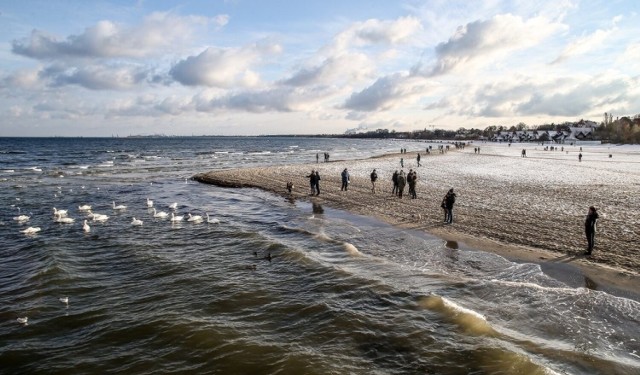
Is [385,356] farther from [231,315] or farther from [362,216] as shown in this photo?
[362,216]

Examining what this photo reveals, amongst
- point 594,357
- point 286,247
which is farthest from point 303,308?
point 594,357

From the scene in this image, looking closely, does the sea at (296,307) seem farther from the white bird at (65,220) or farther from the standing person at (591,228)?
the white bird at (65,220)

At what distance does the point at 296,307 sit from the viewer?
11.2 metres

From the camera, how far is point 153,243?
17.5m

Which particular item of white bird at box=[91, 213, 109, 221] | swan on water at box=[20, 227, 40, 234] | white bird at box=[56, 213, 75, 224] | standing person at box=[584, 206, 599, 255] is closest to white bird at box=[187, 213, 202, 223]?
white bird at box=[91, 213, 109, 221]

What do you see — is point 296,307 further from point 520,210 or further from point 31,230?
point 520,210

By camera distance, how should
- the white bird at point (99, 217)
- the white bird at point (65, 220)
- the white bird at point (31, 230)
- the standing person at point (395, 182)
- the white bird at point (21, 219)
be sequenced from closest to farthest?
1. the white bird at point (31, 230)
2. the white bird at point (65, 220)
3. the white bird at point (21, 219)
4. the white bird at point (99, 217)
5. the standing person at point (395, 182)

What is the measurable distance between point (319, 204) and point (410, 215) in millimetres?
6799

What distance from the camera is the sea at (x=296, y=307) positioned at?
8.57 metres

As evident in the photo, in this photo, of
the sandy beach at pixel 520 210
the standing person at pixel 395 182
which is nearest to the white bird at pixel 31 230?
the sandy beach at pixel 520 210

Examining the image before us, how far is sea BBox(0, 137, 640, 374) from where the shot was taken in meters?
8.57

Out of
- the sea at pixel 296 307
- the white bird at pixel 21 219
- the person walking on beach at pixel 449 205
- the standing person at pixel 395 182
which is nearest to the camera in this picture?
the sea at pixel 296 307

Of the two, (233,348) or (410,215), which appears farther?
(410,215)

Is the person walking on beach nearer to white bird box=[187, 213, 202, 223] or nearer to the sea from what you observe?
the sea
